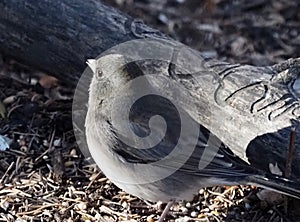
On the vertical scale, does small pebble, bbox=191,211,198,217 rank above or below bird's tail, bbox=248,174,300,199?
below

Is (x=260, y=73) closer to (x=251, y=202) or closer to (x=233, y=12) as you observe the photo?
(x=251, y=202)

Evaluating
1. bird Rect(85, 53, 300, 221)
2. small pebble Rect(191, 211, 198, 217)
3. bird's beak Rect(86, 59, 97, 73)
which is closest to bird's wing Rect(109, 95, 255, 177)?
bird Rect(85, 53, 300, 221)

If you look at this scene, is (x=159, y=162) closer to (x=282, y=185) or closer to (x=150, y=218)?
(x=150, y=218)

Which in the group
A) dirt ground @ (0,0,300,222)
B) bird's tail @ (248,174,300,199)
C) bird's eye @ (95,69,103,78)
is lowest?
dirt ground @ (0,0,300,222)

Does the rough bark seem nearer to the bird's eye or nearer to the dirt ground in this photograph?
the dirt ground

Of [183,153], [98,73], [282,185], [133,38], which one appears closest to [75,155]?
[98,73]

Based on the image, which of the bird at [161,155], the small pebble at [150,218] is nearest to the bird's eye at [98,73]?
the bird at [161,155]
